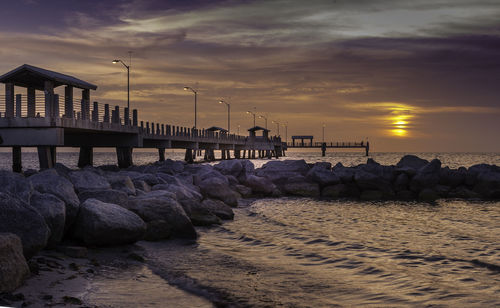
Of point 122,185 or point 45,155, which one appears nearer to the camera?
point 122,185

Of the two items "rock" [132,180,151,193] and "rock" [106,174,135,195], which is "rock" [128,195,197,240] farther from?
"rock" [132,180,151,193]

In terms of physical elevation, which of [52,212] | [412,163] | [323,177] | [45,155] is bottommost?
[323,177]

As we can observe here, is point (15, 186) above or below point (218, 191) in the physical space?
above

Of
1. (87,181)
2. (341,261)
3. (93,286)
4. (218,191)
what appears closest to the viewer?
(93,286)

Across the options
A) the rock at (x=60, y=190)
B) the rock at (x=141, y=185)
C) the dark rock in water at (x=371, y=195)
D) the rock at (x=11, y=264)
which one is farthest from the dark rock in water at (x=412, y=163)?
the rock at (x=11, y=264)

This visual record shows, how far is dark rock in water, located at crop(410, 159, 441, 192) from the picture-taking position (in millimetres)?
26737

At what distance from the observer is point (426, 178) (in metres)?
27.0

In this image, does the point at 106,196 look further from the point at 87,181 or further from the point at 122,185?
the point at 122,185

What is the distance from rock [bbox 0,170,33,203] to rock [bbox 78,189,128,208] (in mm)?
2209

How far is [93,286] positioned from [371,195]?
20503mm

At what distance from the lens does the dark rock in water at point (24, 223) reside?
7.06 metres

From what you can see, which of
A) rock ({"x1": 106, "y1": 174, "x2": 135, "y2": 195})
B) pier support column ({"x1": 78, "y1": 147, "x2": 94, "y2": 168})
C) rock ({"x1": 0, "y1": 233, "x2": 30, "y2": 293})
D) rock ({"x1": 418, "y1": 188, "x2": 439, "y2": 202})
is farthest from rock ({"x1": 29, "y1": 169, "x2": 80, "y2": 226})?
pier support column ({"x1": 78, "y1": 147, "x2": 94, "y2": 168})

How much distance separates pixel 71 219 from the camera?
953 cm

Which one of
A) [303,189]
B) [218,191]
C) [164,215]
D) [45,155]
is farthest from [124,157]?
[164,215]
